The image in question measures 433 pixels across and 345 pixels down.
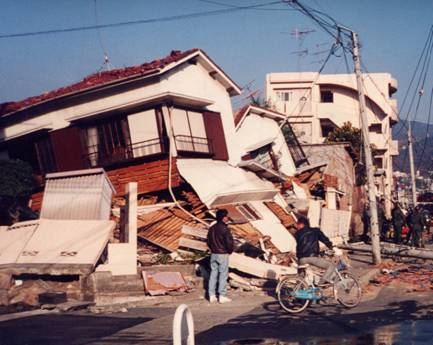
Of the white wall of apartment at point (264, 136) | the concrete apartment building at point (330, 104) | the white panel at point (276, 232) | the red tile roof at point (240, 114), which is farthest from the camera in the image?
the concrete apartment building at point (330, 104)

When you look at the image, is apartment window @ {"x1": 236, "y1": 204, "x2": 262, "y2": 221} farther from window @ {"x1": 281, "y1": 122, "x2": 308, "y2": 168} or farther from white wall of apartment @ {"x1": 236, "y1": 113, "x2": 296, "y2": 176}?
window @ {"x1": 281, "y1": 122, "x2": 308, "y2": 168}

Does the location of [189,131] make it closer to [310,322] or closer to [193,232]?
[193,232]

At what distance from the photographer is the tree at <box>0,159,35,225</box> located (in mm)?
18719

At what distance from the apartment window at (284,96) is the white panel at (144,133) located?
118ft

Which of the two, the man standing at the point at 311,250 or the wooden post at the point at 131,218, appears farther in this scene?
the wooden post at the point at 131,218

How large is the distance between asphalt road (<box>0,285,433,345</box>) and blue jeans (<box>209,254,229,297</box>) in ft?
1.13

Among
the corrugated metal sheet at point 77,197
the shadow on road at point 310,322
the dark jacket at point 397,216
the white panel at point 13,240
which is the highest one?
the corrugated metal sheet at point 77,197

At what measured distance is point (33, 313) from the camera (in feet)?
38.9

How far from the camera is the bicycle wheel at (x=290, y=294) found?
474 inches

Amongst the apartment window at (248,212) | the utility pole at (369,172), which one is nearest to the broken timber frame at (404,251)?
the utility pole at (369,172)

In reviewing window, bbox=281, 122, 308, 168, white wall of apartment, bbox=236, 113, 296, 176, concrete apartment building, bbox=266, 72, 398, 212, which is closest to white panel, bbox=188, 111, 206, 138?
white wall of apartment, bbox=236, 113, 296, 176

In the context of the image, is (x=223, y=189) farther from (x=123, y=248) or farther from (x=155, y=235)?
(x=123, y=248)

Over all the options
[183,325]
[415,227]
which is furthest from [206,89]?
[183,325]

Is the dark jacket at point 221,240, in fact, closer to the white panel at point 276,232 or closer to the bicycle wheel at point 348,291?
the bicycle wheel at point 348,291
